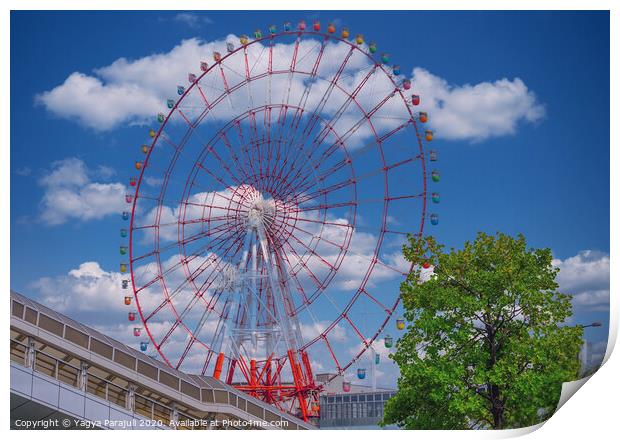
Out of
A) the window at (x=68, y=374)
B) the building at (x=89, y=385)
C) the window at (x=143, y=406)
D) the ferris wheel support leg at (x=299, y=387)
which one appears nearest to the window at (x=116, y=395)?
the building at (x=89, y=385)

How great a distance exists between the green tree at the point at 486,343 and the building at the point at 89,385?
395cm

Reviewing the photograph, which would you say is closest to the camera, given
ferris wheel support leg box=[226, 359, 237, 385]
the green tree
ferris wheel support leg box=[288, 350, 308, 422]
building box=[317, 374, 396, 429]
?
the green tree

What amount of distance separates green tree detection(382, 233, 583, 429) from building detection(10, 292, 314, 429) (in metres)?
3.95

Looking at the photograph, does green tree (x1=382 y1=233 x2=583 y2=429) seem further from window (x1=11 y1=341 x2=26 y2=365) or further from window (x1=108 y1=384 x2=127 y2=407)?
window (x1=11 y1=341 x2=26 y2=365)

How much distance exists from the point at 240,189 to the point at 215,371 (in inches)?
220

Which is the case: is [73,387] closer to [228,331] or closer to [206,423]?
[206,423]

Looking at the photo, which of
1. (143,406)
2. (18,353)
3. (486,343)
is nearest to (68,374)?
(18,353)

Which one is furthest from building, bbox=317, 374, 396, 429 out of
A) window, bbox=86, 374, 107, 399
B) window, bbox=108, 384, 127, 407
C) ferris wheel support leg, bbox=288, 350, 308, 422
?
Answer: window, bbox=86, 374, 107, 399

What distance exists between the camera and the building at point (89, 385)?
13922 mm

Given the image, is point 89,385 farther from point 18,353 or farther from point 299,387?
point 299,387

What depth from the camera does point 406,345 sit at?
711 inches

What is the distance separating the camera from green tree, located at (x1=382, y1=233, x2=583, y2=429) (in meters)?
16.7

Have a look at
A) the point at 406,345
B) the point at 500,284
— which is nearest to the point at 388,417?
the point at 406,345
